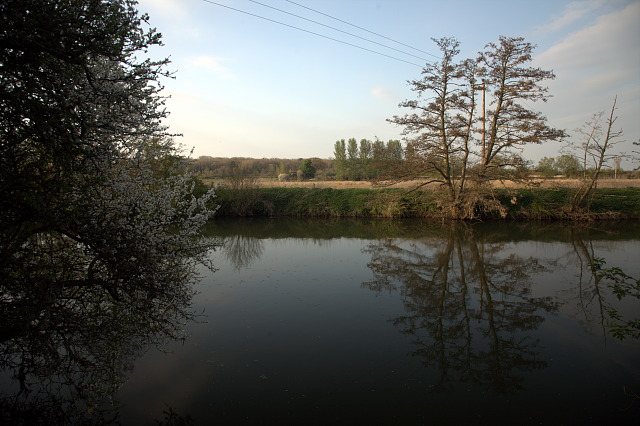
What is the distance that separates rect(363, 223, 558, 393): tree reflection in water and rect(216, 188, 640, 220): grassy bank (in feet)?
30.6

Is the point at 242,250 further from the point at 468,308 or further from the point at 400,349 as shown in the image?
the point at 400,349

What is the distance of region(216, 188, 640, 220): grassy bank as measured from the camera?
1992 cm

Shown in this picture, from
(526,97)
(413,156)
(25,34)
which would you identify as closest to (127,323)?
(25,34)

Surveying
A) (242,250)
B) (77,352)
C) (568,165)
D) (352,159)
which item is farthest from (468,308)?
(352,159)

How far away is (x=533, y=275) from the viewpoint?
8969 millimetres

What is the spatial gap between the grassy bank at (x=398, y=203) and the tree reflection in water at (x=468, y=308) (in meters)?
9.32

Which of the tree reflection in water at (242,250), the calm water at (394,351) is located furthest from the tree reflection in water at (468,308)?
the tree reflection in water at (242,250)

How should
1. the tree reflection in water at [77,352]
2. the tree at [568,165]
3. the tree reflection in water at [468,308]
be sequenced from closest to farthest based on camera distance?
1. the tree reflection in water at [77,352]
2. the tree reflection in water at [468,308]
3. the tree at [568,165]

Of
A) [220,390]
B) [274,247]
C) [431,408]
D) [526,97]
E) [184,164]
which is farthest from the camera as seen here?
[526,97]

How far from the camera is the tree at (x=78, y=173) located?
3.17 metres

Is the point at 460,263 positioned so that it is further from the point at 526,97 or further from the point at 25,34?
the point at 526,97

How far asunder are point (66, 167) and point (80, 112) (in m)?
0.55

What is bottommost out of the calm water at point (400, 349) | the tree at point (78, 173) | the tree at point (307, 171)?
the calm water at point (400, 349)

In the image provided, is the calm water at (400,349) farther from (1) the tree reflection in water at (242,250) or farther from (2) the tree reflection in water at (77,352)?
(1) the tree reflection in water at (242,250)
